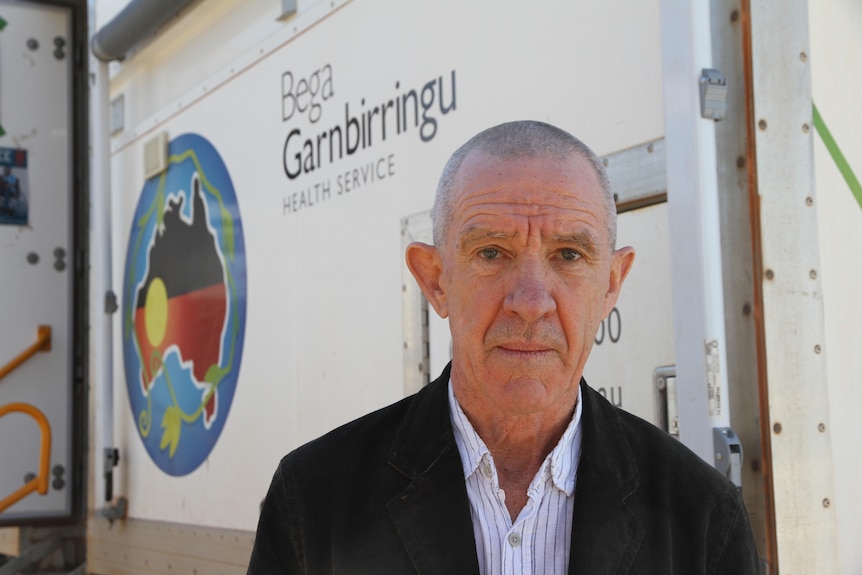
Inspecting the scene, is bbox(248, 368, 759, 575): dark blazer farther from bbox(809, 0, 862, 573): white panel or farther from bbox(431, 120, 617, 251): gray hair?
bbox(809, 0, 862, 573): white panel

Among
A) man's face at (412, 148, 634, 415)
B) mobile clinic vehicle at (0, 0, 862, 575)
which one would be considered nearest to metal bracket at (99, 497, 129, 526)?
mobile clinic vehicle at (0, 0, 862, 575)

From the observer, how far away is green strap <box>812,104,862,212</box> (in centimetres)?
242

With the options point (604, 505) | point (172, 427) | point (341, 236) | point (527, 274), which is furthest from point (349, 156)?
point (604, 505)

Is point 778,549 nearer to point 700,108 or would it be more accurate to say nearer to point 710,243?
point 710,243

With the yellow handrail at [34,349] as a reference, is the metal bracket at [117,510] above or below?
below

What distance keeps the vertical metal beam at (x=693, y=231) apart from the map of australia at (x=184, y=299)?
210 cm

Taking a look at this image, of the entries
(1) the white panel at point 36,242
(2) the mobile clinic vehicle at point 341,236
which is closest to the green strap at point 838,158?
(2) the mobile clinic vehicle at point 341,236

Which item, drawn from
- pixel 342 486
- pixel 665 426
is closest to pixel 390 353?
pixel 665 426

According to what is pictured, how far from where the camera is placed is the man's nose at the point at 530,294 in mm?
1473

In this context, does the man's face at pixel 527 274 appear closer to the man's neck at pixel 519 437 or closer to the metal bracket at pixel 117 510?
the man's neck at pixel 519 437

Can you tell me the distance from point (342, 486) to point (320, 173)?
2.00m

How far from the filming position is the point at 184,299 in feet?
13.7

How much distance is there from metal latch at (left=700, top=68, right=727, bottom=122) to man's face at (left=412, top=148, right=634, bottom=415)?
70 centimetres

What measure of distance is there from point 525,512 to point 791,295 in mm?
952
